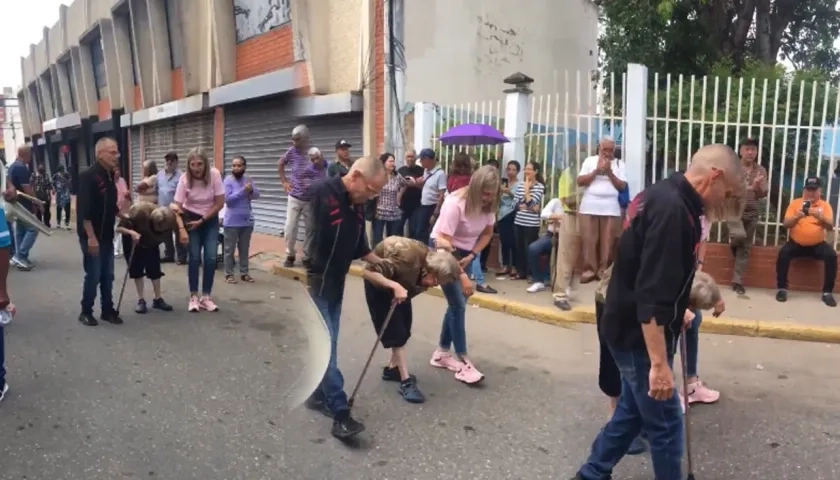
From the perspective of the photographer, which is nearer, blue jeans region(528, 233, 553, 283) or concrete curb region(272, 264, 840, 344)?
concrete curb region(272, 264, 840, 344)

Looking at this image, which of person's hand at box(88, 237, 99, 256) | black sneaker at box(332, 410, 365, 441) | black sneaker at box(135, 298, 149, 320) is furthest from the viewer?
black sneaker at box(135, 298, 149, 320)

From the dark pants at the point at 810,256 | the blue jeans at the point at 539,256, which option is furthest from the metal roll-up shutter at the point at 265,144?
the dark pants at the point at 810,256

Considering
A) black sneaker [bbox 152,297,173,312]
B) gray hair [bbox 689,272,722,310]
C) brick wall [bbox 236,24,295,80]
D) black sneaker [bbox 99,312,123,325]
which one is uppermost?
brick wall [bbox 236,24,295,80]

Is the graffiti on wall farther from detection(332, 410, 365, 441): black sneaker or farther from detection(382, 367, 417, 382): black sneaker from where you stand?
detection(332, 410, 365, 441): black sneaker

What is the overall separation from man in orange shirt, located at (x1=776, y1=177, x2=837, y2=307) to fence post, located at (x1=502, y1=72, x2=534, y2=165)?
11.3 feet

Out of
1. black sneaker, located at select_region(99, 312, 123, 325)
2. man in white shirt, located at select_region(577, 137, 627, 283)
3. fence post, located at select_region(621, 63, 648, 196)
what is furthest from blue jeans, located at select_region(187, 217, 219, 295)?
fence post, located at select_region(621, 63, 648, 196)

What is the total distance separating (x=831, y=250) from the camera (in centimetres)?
748

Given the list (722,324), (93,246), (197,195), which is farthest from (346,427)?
(722,324)

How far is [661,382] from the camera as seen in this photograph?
287 cm

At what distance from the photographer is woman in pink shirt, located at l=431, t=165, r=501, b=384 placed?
5.00m

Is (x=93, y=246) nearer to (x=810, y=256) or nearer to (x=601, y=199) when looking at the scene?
(x=601, y=199)

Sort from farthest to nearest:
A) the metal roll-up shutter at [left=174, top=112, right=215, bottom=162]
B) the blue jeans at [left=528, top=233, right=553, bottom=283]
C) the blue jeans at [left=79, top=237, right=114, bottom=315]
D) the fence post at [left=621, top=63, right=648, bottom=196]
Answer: the metal roll-up shutter at [left=174, top=112, right=215, bottom=162] → the fence post at [left=621, top=63, right=648, bottom=196] → the blue jeans at [left=528, top=233, right=553, bottom=283] → the blue jeans at [left=79, top=237, right=114, bottom=315]

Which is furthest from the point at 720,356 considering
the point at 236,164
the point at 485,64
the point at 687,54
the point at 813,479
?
the point at 687,54

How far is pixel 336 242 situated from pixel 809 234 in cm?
567
